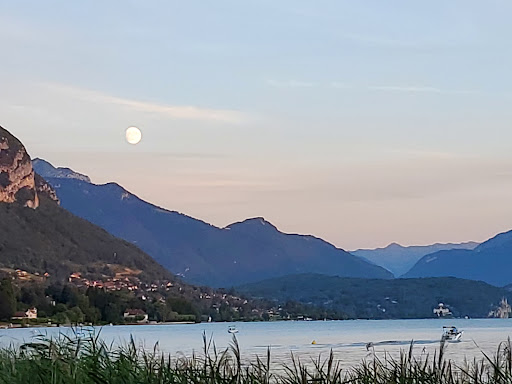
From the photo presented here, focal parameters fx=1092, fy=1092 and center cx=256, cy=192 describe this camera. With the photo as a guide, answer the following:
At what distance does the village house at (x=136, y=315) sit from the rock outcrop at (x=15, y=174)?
2586 cm

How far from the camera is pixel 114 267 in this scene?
166 meters

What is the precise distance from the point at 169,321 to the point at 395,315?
2434 inches

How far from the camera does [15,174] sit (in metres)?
182

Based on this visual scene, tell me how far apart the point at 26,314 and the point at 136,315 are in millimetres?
28559

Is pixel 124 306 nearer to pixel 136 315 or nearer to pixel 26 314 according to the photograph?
pixel 136 315

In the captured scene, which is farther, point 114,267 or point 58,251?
point 114,267

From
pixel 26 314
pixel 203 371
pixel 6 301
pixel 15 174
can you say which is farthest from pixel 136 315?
pixel 203 371

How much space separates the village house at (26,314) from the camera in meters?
113

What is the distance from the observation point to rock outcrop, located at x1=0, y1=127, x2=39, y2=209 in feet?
535

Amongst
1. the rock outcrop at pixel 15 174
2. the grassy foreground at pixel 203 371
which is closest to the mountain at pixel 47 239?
the rock outcrop at pixel 15 174

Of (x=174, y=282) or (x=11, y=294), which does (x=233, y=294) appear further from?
(x=11, y=294)

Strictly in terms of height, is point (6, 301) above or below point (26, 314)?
above

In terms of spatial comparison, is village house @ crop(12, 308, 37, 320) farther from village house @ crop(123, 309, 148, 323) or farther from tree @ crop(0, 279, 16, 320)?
village house @ crop(123, 309, 148, 323)

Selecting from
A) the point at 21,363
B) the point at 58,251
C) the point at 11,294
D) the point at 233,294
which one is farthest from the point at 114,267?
the point at 21,363
